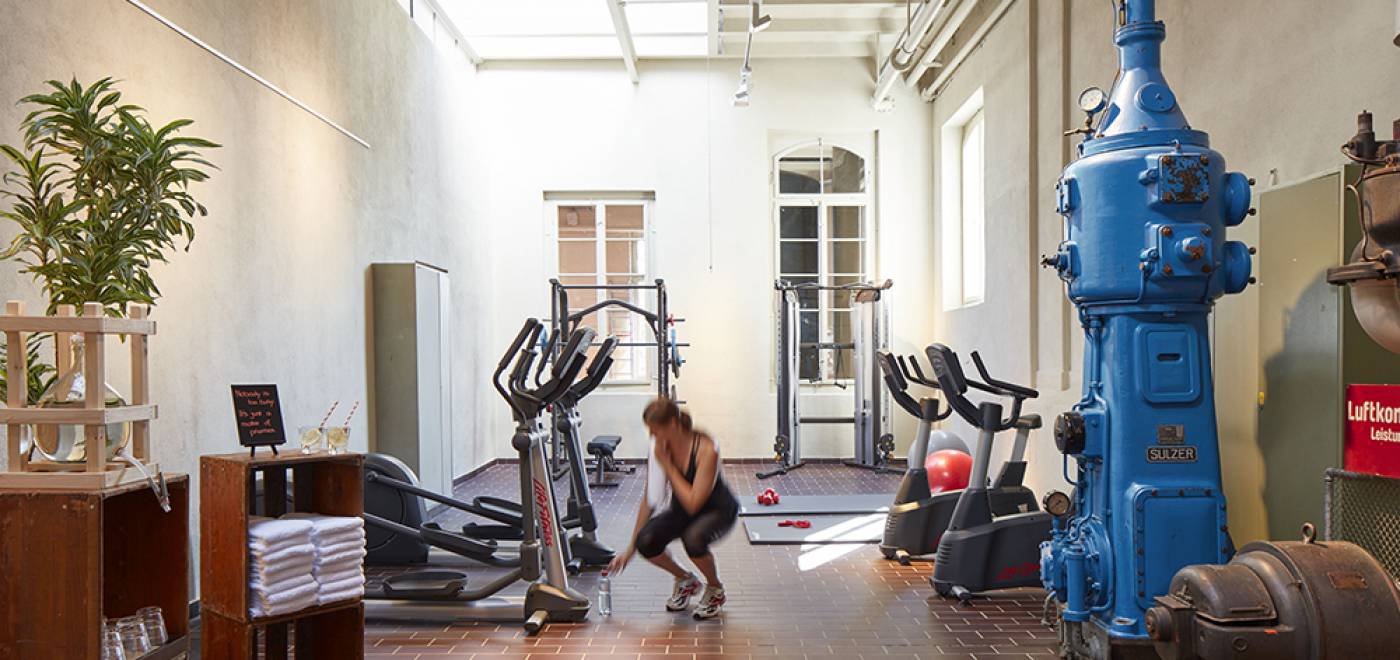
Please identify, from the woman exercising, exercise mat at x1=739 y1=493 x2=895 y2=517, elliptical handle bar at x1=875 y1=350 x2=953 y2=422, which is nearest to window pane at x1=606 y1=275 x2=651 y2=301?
exercise mat at x1=739 y1=493 x2=895 y2=517

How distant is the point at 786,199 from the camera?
10.4m

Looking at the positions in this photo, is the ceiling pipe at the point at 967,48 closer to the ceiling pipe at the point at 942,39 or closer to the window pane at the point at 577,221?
the ceiling pipe at the point at 942,39

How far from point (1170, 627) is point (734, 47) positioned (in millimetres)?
8498

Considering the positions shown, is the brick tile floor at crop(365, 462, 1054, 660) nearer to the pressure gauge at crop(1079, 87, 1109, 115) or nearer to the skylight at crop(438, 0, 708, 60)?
the pressure gauge at crop(1079, 87, 1109, 115)

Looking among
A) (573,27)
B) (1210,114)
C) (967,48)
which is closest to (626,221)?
(573,27)

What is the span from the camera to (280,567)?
297 centimetres

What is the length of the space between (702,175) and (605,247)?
140 cm

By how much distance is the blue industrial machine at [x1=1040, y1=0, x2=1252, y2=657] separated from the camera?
326 cm

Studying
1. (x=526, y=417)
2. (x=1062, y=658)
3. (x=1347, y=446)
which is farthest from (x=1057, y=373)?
(x=526, y=417)

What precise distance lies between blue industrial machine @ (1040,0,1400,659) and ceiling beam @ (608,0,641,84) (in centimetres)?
531

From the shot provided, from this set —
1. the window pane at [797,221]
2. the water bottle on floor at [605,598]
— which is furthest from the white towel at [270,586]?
the window pane at [797,221]

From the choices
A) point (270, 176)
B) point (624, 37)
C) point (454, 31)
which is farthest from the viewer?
point (454, 31)

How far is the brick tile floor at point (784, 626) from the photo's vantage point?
3953mm

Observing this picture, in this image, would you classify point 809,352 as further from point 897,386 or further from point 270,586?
point 270,586
